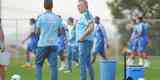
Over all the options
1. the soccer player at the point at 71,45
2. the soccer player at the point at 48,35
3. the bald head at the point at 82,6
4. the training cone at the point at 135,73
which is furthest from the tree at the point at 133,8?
the training cone at the point at 135,73

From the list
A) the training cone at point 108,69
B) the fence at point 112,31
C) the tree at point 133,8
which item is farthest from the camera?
the tree at point 133,8

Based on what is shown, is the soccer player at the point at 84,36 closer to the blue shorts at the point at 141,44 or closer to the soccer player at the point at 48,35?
the soccer player at the point at 48,35

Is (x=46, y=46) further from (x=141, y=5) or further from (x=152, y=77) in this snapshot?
(x=141, y=5)

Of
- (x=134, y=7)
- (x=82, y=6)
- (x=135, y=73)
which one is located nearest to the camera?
(x=135, y=73)

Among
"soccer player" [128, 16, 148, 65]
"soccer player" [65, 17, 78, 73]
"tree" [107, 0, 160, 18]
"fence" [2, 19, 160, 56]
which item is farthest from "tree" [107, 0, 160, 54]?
"soccer player" [65, 17, 78, 73]

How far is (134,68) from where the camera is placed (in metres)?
15.4

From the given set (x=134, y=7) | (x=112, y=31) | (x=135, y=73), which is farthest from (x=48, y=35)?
(x=134, y=7)

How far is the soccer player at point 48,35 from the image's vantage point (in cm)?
1622

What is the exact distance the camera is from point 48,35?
53.3 ft

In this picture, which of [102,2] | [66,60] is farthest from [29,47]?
[102,2]

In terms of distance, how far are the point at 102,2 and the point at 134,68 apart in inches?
1402

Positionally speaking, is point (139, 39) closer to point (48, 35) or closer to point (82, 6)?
point (82, 6)

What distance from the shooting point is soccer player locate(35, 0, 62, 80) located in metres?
16.2

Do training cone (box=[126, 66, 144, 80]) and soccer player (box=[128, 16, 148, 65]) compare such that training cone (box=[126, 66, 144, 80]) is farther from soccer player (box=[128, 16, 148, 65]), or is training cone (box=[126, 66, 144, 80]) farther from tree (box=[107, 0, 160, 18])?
tree (box=[107, 0, 160, 18])
